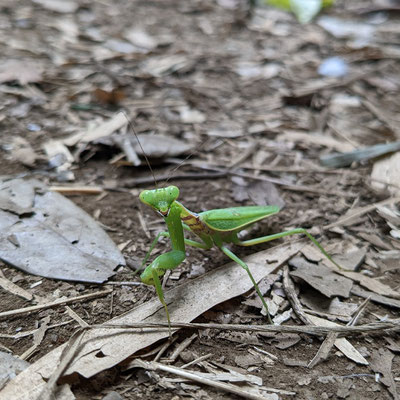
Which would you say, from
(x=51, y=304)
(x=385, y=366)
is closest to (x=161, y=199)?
(x=51, y=304)

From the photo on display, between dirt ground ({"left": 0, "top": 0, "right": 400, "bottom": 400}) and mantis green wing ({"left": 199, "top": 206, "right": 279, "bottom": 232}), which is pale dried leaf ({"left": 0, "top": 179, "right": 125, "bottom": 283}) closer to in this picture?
dirt ground ({"left": 0, "top": 0, "right": 400, "bottom": 400})

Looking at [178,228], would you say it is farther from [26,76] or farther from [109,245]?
[26,76]

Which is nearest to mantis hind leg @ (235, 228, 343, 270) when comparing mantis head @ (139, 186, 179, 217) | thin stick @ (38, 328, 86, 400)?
mantis head @ (139, 186, 179, 217)

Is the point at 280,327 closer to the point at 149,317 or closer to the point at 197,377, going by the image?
the point at 197,377

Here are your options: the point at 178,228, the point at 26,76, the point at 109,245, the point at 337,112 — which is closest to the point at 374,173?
the point at 337,112

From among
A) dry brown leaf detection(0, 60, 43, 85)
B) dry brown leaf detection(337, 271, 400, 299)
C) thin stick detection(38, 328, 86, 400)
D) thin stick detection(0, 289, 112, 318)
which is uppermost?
dry brown leaf detection(0, 60, 43, 85)
